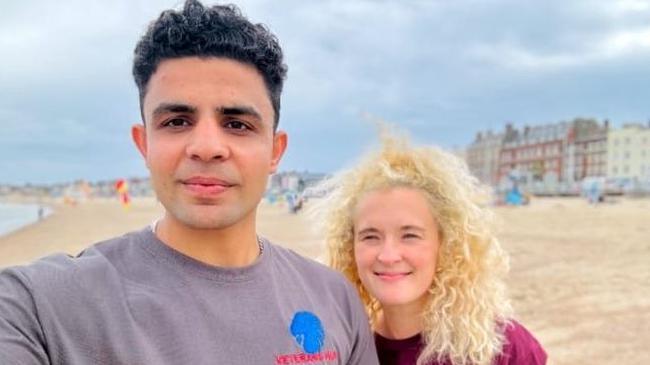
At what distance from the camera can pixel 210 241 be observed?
6.46ft

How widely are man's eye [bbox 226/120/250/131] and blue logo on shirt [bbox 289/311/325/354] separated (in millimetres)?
632

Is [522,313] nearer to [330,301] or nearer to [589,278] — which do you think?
[589,278]

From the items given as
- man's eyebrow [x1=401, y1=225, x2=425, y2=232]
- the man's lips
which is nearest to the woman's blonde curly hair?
man's eyebrow [x1=401, y1=225, x2=425, y2=232]

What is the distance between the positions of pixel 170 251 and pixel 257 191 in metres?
0.33

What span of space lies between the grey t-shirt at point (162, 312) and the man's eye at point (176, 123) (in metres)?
0.36

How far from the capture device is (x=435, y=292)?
119 inches

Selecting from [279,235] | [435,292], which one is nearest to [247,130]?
[435,292]

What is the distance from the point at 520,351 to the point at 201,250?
1.60m

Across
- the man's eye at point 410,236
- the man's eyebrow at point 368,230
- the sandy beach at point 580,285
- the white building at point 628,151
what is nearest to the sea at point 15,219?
the sandy beach at point 580,285

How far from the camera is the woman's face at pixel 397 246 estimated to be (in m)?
2.87

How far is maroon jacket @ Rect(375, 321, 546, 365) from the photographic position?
2.71m

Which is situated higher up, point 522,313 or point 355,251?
point 355,251

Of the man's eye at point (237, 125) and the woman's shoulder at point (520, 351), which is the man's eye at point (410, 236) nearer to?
the woman's shoulder at point (520, 351)

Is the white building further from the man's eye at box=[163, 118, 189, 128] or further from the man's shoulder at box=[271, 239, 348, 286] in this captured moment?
the man's eye at box=[163, 118, 189, 128]
